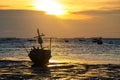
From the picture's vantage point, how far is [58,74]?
44219 millimetres

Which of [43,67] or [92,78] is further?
[43,67]

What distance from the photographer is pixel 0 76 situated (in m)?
42.0

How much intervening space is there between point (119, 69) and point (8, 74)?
15.7 m

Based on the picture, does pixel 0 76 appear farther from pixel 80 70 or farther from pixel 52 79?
pixel 80 70

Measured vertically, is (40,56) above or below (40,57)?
above

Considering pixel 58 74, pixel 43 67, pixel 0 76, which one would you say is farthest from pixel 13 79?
pixel 43 67

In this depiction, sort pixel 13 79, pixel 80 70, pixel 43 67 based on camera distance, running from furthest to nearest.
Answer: pixel 43 67, pixel 80 70, pixel 13 79

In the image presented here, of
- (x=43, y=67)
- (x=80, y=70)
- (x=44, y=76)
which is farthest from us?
(x=43, y=67)

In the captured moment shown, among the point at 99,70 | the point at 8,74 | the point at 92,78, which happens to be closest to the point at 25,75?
the point at 8,74

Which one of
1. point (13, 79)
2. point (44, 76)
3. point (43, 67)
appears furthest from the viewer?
point (43, 67)

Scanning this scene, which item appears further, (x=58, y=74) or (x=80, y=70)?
(x=80, y=70)

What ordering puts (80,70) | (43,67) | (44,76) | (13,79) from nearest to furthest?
(13,79) → (44,76) → (80,70) → (43,67)

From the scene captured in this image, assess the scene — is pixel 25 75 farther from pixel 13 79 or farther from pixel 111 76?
pixel 111 76

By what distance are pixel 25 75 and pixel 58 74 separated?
397cm
